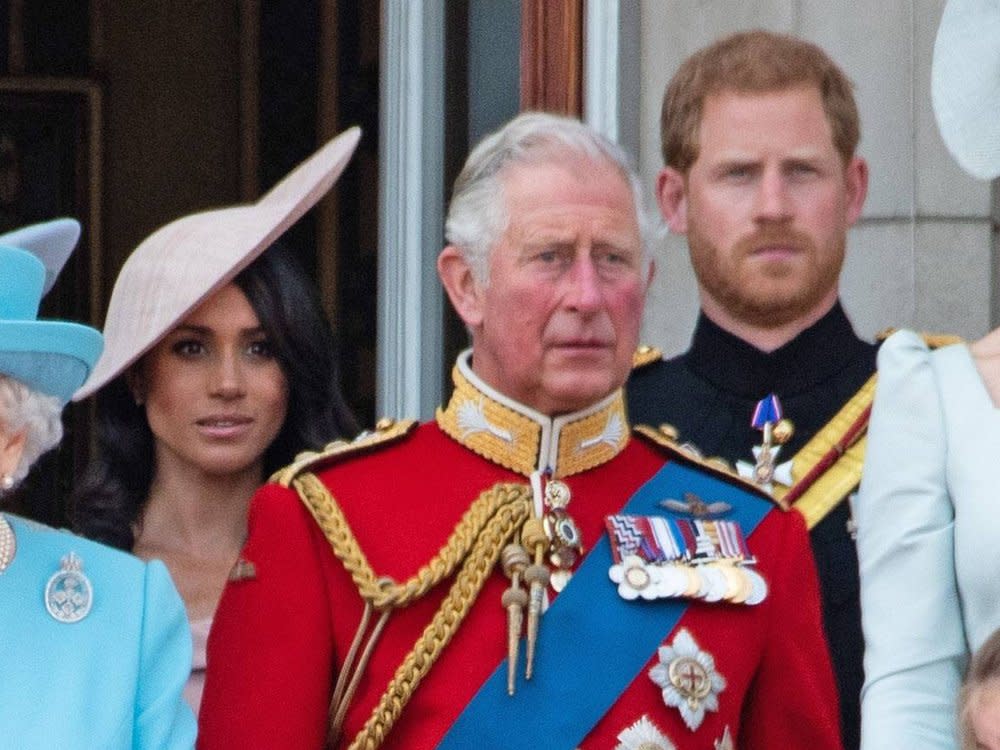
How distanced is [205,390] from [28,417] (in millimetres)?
844

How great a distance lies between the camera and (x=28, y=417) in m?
3.39

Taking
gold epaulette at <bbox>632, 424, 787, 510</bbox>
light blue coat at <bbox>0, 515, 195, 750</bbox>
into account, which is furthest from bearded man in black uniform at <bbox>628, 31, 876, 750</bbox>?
light blue coat at <bbox>0, 515, 195, 750</bbox>

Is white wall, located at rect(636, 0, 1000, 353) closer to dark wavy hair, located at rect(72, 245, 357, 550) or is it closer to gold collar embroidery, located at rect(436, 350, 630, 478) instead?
dark wavy hair, located at rect(72, 245, 357, 550)

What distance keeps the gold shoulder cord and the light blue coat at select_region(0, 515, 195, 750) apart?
20 cm

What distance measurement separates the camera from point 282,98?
24.0ft

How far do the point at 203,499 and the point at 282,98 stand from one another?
3.14 metres

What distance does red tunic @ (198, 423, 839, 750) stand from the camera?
11.5 feet

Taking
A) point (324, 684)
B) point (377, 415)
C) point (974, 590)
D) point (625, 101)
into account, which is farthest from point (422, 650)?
point (377, 415)

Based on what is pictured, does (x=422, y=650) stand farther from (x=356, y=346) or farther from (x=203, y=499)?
(x=356, y=346)

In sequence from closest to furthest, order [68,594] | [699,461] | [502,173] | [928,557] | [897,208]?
[928,557] < [68,594] < [502,173] < [699,461] < [897,208]

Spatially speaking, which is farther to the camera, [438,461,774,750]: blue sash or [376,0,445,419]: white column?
[376,0,445,419]: white column

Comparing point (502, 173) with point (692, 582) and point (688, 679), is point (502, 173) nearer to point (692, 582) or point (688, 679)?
point (692, 582)

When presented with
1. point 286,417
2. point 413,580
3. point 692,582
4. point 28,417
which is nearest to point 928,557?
point 692,582

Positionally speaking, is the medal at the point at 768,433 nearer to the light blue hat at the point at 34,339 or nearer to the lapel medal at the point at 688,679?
the lapel medal at the point at 688,679
